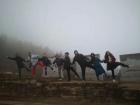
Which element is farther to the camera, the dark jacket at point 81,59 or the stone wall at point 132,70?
the stone wall at point 132,70

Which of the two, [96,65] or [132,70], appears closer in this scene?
[96,65]

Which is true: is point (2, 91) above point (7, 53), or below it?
below

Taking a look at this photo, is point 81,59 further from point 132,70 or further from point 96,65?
point 132,70

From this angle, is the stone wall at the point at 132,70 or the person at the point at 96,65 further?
the stone wall at the point at 132,70

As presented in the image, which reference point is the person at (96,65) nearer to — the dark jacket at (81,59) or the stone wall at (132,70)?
the dark jacket at (81,59)

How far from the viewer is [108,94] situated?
28.5ft

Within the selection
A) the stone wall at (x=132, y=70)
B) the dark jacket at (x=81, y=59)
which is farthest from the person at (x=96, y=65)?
the stone wall at (x=132, y=70)

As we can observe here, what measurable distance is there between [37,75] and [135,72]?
9.83 metres

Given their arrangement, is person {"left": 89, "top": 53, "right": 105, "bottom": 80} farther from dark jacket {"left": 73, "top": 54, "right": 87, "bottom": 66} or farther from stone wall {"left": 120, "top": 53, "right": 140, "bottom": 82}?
stone wall {"left": 120, "top": 53, "right": 140, "bottom": 82}

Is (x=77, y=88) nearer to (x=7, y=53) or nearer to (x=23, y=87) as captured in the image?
(x=23, y=87)

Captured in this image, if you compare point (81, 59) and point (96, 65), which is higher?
point (81, 59)

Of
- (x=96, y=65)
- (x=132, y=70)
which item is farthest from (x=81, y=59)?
(x=132, y=70)

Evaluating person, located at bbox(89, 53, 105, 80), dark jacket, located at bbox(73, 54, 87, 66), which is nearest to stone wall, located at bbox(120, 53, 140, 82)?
person, located at bbox(89, 53, 105, 80)

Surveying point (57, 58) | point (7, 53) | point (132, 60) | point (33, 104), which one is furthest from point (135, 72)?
point (7, 53)
